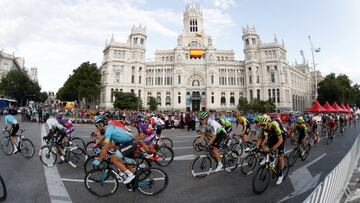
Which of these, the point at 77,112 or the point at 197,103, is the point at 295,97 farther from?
the point at 77,112

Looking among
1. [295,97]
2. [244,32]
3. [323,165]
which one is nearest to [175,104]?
[244,32]

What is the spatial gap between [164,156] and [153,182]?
3.66m

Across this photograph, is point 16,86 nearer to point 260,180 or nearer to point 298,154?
point 298,154

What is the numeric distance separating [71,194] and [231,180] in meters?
4.51

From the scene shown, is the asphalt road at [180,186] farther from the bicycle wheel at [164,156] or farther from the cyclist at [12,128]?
the cyclist at [12,128]

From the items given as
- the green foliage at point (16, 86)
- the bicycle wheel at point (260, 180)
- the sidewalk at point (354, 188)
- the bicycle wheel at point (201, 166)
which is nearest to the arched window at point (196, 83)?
the green foliage at point (16, 86)

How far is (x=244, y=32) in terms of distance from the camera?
83.4 metres

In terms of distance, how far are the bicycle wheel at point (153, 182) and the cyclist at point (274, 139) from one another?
3.12 meters

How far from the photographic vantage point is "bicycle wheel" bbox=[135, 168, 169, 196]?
5.54 metres

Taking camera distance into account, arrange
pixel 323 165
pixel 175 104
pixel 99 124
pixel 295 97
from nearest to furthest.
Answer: pixel 99 124 < pixel 323 165 < pixel 175 104 < pixel 295 97

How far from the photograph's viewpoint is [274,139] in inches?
277

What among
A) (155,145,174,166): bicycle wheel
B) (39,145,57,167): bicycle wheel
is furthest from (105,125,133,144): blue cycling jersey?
(39,145,57,167): bicycle wheel

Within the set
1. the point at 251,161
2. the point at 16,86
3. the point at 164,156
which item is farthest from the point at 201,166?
the point at 16,86

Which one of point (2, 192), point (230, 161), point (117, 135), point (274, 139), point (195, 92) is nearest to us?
point (2, 192)
